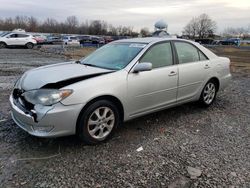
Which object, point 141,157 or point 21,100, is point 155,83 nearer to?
point 141,157

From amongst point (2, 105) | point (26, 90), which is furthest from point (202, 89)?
point (2, 105)

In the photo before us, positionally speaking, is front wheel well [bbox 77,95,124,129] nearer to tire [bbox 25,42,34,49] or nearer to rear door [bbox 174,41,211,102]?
rear door [bbox 174,41,211,102]

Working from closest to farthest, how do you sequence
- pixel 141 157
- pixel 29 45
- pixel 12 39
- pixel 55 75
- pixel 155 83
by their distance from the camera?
pixel 141 157 < pixel 55 75 < pixel 155 83 < pixel 12 39 < pixel 29 45

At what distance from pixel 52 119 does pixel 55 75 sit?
781 millimetres

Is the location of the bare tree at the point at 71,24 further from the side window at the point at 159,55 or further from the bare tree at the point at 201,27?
the side window at the point at 159,55

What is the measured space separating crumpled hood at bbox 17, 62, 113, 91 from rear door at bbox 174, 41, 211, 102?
1.61 metres

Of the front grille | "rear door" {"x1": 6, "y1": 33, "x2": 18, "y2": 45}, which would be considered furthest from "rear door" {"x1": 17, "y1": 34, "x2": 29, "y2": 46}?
the front grille

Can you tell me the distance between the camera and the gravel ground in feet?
9.43

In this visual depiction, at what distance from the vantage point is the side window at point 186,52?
479 centimetres

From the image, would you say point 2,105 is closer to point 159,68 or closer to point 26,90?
point 26,90

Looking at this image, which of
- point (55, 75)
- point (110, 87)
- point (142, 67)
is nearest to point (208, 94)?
point (142, 67)

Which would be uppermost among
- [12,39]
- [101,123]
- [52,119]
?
[12,39]

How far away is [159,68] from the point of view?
434 centimetres

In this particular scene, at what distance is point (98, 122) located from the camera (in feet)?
11.8
